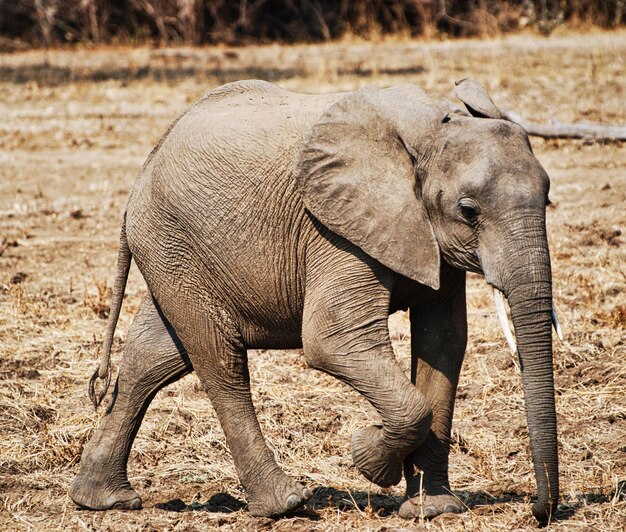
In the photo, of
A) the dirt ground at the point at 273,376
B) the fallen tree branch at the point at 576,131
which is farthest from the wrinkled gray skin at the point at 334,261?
the fallen tree branch at the point at 576,131

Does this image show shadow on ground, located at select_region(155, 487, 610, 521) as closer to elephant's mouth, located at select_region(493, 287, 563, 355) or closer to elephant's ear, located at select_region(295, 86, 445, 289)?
elephant's mouth, located at select_region(493, 287, 563, 355)

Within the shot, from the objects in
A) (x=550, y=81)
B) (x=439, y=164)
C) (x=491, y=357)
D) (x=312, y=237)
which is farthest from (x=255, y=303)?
(x=550, y=81)

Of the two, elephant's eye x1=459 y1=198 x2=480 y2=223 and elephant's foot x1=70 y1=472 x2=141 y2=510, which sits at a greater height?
elephant's eye x1=459 y1=198 x2=480 y2=223

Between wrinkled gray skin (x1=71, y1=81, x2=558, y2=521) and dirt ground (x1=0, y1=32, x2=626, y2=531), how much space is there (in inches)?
12.0

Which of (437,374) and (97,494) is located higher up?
(437,374)

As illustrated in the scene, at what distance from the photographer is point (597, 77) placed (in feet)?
47.3

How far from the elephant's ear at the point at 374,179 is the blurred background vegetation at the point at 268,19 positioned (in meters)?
14.0

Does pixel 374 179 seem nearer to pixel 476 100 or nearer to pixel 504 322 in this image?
pixel 476 100

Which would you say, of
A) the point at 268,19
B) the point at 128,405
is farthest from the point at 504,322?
the point at 268,19

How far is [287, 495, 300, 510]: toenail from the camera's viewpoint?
16.2 ft

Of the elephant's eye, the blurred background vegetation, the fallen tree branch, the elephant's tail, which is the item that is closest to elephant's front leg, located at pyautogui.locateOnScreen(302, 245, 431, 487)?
the elephant's eye

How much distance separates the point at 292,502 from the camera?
4949mm

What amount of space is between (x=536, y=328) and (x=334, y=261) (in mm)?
866

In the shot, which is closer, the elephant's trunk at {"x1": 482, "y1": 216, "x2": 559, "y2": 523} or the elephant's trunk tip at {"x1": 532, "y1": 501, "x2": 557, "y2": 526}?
the elephant's trunk at {"x1": 482, "y1": 216, "x2": 559, "y2": 523}
